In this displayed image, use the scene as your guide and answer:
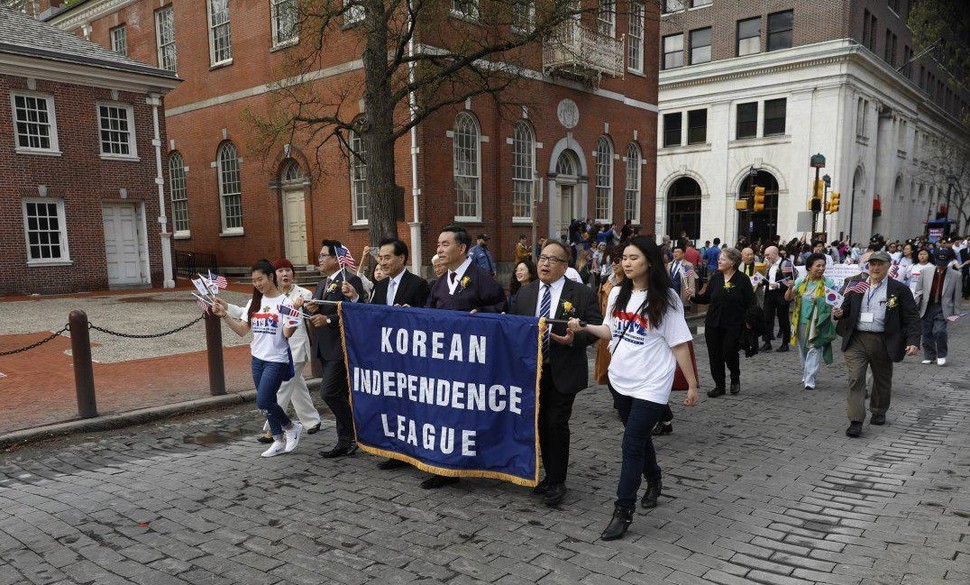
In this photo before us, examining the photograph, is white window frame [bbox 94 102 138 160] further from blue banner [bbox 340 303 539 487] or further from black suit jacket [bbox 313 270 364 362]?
blue banner [bbox 340 303 539 487]

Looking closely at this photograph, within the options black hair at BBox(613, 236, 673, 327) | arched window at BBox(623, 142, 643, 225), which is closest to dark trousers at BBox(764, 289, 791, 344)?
black hair at BBox(613, 236, 673, 327)

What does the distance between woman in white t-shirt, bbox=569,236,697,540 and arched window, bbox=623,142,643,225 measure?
2383cm

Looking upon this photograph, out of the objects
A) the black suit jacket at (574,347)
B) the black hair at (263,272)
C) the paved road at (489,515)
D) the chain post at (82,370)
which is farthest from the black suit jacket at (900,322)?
the chain post at (82,370)

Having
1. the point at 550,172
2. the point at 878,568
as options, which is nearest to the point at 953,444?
the point at 878,568

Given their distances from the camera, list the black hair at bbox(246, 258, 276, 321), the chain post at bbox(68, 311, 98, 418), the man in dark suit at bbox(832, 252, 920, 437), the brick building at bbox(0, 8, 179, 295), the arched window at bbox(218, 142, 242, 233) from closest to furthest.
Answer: the black hair at bbox(246, 258, 276, 321)
the man in dark suit at bbox(832, 252, 920, 437)
the chain post at bbox(68, 311, 98, 418)
the brick building at bbox(0, 8, 179, 295)
the arched window at bbox(218, 142, 242, 233)

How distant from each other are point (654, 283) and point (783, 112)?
40.2 m

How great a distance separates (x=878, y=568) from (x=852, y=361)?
141 inches

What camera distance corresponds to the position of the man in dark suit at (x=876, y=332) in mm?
6793

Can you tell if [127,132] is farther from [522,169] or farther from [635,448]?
[635,448]

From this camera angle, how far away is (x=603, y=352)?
275 inches

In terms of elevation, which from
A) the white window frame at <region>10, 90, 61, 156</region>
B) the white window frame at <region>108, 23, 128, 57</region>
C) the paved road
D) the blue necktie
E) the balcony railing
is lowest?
the paved road

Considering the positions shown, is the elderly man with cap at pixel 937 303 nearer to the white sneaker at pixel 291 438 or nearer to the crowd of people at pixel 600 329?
the crowd of people at pixel 600 329

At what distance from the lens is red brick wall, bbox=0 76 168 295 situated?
61.3 ft

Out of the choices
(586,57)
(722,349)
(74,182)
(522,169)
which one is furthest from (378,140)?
(74,182)
